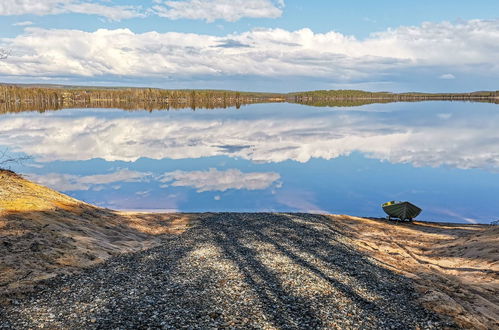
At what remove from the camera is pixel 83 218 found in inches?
826

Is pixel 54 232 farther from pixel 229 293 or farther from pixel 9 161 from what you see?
pixel 9 161

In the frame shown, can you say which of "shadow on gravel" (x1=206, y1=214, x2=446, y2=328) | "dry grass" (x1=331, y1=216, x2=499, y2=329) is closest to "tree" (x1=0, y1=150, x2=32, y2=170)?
"shadow on gravel" (x1=206, y1=214, x2=446, y2=328)

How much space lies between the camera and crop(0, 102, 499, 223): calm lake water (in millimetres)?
33312

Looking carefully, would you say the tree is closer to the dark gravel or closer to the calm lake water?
the calm lake water

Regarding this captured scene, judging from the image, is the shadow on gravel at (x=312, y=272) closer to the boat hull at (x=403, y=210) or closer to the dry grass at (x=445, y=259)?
the dry grass at (x=445, y=259)

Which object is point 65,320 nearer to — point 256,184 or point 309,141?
point 256,184

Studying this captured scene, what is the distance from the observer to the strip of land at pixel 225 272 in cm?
1109

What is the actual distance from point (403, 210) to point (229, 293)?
19.5 metres

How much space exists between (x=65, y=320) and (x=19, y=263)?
4.44 meters

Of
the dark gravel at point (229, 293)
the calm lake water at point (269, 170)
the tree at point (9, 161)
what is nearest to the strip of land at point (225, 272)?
the dark gravel at point (229, 293)

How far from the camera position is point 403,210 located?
27812 millimetres

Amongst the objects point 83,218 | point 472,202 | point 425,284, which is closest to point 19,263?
point 83,218

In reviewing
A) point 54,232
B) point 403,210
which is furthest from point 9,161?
point 403,210

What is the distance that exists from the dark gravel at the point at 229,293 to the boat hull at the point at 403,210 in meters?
10.9
